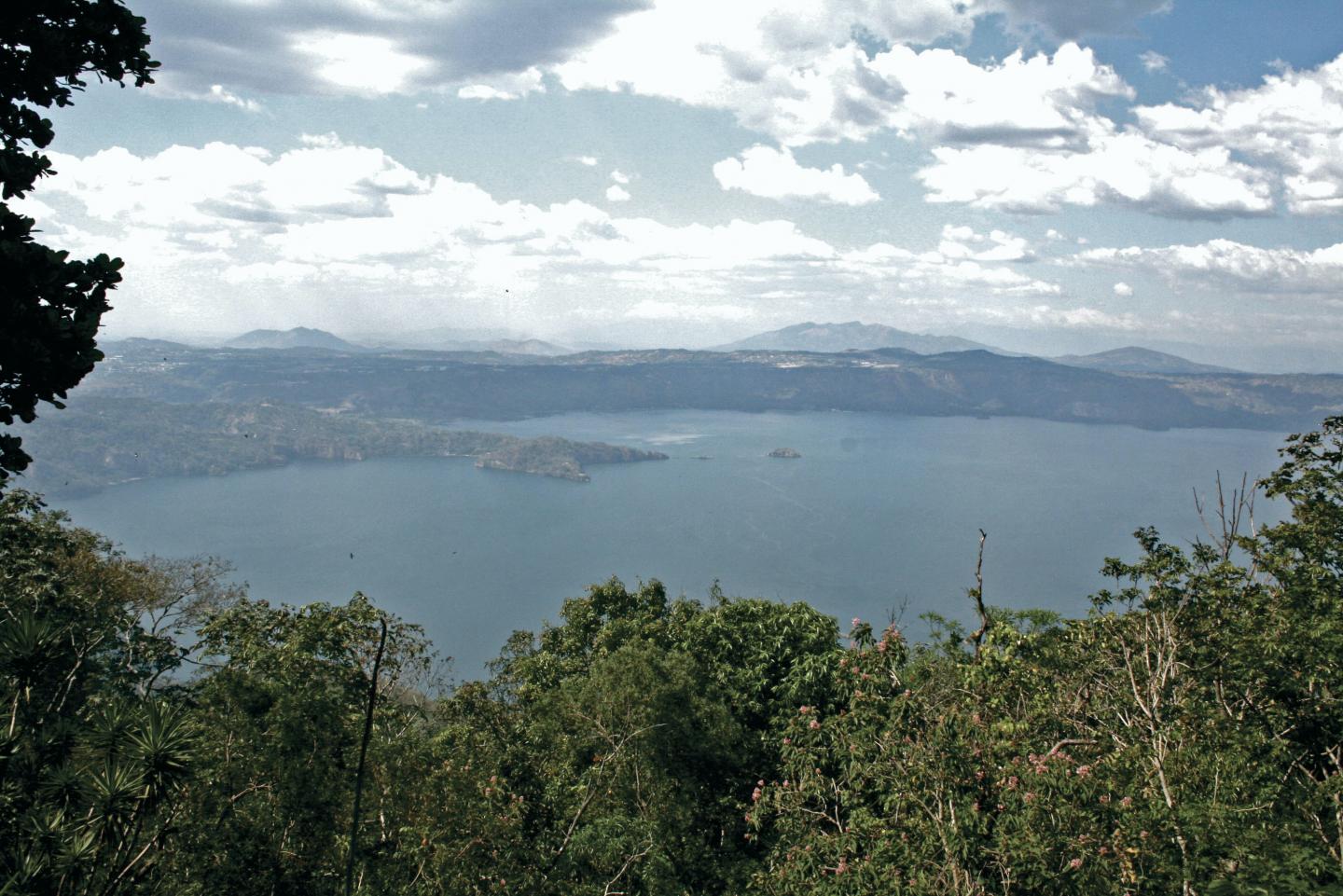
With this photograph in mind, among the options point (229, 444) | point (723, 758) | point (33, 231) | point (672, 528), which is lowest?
point (672, 528)

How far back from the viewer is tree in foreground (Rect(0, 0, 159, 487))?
17.6ft

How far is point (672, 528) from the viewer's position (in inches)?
4355

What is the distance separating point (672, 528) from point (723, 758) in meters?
98.1

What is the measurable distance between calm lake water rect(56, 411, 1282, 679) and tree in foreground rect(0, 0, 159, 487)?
4769 centimetres

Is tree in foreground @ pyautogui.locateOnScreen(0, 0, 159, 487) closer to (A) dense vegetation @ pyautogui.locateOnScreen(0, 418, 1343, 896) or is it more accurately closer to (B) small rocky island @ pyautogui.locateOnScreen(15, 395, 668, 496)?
(A) dense vegetation @ pyautogui.locateOnScreen(0, 418, 1343, 896)

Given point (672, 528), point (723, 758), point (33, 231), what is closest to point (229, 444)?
point (672, 528)

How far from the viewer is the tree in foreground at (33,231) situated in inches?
212

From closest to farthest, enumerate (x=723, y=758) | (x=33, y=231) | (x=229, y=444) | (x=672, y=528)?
(x=33, y=231) → (x=723, y=758) → (x=672, y=528) → (x=229, y=444)

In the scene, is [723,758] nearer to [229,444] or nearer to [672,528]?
[672,528]

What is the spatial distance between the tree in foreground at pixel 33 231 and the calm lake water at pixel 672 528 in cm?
→ 4769

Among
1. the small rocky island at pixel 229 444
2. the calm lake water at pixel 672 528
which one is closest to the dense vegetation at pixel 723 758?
the calm lake water at pixel 672 528

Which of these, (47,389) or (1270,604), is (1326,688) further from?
Answer: (47,389)

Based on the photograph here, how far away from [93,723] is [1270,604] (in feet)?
38.5

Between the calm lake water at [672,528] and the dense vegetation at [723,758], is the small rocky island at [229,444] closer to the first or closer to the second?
the calm lake water at [672,528]
